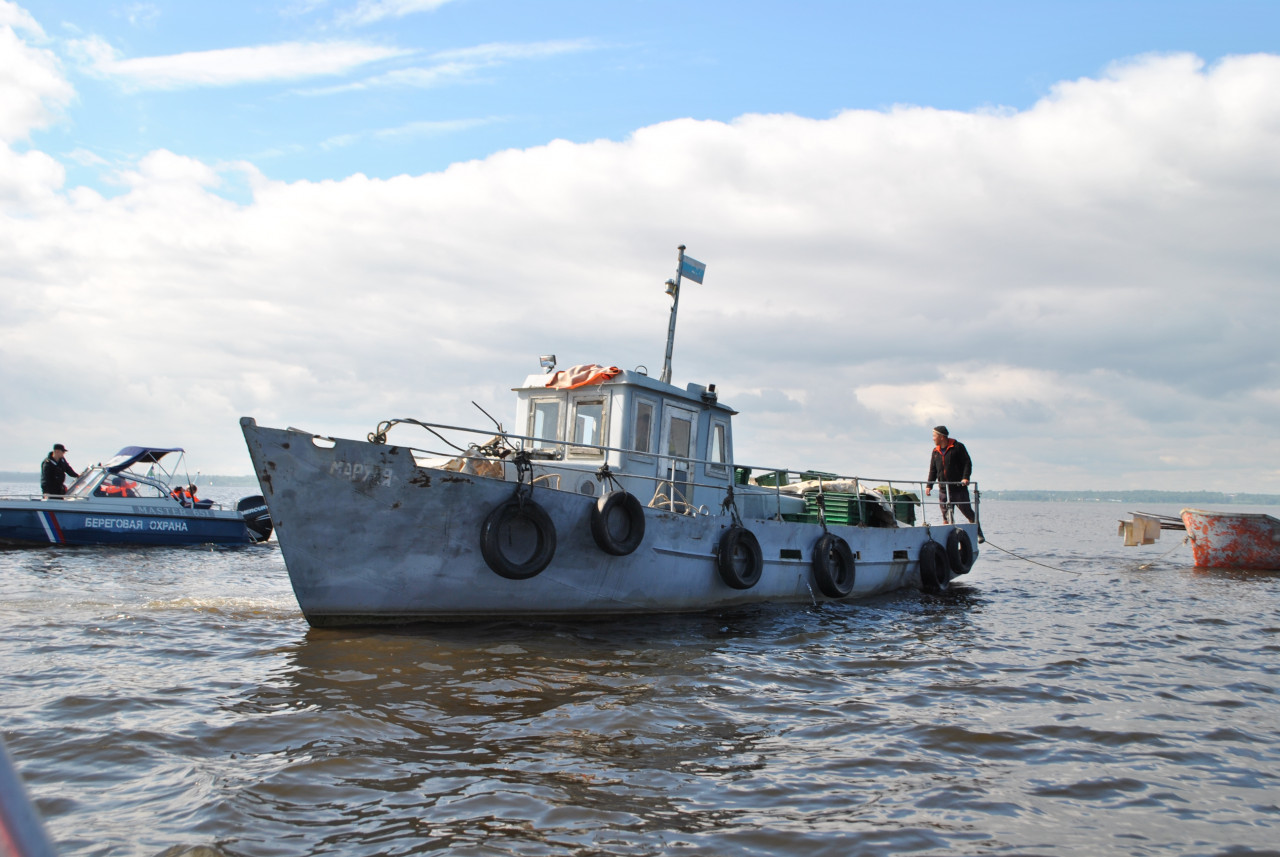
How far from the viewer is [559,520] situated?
8.69 m

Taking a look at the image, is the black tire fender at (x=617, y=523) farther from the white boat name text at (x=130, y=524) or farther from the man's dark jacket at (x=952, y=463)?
the white boat name text at (x=130, y=524)

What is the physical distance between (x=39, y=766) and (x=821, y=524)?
9.21m

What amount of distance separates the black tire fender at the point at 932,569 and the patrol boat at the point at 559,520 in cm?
160

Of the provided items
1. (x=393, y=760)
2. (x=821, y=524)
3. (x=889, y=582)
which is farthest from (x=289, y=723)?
(x=889, y=582)

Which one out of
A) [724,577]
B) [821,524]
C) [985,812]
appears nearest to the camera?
[985,812]

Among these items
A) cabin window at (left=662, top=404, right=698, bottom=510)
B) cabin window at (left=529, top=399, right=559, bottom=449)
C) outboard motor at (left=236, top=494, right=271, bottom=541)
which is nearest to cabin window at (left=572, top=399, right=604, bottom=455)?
cabin window at (left=529, top=399, right=559, bottom=449)

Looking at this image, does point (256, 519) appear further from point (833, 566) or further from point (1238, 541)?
point (1238, 541)

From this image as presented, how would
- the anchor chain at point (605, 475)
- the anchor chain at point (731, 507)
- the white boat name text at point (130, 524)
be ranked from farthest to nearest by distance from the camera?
1. the white boat name text at point (130, 524)
2. the anchor chain at point (731, 507)
3. the anchor chain at point (605, 475)

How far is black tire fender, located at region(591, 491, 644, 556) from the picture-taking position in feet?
28.6

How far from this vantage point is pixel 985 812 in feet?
14.6

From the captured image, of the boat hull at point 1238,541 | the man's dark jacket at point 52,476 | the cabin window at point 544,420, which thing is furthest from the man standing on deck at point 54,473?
the boat hull at point 1238,541

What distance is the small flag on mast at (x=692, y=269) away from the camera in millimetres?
12180

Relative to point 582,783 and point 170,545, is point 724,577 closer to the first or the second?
point 582,783

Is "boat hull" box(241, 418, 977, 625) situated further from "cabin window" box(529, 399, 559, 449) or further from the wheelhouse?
"cabin window" box(529, 399, 559, 449)
